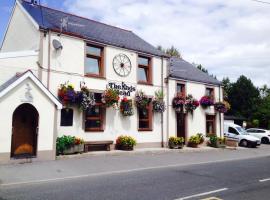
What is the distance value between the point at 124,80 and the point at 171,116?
4.78m

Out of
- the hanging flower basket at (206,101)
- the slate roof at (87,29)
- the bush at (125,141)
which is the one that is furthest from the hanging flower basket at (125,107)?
the hanging flower basket at (206,101)

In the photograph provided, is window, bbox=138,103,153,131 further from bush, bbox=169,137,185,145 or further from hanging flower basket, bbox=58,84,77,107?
hanging flower basket, bbox=58,84,77,107

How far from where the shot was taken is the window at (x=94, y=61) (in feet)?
59.0

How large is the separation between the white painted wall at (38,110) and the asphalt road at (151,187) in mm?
3864

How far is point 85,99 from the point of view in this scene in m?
16.4

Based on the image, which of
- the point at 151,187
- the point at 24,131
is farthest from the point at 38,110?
the point at 151,187

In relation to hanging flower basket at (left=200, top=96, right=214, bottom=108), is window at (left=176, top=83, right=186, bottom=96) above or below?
above

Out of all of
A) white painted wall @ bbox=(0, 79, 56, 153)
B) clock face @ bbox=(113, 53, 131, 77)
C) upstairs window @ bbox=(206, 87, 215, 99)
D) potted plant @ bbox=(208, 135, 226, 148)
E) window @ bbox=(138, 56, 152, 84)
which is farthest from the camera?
upstairs window @ bbox=(206, 87, 215, 99)

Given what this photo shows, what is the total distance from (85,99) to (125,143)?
3.76 m

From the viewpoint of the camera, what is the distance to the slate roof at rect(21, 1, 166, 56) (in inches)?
682

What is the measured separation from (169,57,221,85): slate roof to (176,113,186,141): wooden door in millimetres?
2845

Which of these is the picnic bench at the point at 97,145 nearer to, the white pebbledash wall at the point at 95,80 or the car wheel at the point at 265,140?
the white pebbledash wall at the point at 95,80

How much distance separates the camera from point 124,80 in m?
19.4

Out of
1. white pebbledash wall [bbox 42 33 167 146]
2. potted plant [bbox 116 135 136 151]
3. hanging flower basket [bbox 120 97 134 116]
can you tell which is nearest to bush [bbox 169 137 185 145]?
white pebbledash wall [bbox 42 33 167 146]
